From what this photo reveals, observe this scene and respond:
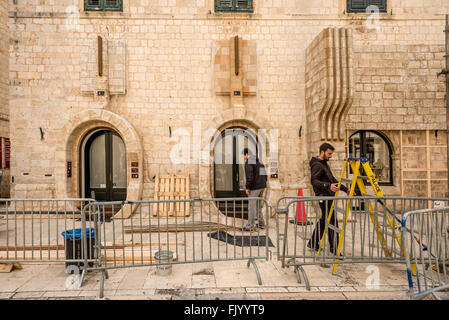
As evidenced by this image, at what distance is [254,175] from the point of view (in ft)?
23.0

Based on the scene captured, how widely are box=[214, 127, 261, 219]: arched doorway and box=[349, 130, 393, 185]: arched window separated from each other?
364cm

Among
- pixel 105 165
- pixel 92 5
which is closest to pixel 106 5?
pixel 92 5

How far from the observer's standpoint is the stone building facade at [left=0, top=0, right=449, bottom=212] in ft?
28.5

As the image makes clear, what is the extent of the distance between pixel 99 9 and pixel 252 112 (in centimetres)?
625

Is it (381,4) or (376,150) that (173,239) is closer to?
(376,150)

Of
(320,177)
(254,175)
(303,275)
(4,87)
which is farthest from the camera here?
(4,87)

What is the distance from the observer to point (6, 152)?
9.94 meters

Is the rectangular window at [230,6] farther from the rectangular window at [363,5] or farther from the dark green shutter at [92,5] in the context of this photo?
the dark green shutter at [92,5]

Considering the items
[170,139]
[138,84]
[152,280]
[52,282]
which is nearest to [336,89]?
[170,139]

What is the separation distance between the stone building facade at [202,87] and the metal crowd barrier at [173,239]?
6.64 ft

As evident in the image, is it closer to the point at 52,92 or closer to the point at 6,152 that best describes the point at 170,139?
the point at 52,92

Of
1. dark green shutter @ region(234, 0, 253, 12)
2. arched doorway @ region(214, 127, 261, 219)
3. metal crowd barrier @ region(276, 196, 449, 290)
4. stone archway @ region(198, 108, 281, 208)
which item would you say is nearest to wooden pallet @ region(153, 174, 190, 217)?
stone archway @ region(198, 108, 281, 208)

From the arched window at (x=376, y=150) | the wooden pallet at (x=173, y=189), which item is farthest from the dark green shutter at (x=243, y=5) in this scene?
the wooden pallet at (x=173, y=189)

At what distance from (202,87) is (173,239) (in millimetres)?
5366
